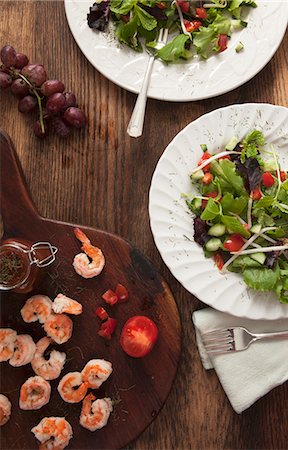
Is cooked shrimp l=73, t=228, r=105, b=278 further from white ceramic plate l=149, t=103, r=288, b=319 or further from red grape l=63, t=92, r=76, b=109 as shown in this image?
red grape l=63, t=92, r=76, b=109

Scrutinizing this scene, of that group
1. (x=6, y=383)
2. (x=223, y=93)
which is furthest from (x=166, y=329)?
(x=223, y=93)

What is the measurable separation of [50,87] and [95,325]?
34.4 inches

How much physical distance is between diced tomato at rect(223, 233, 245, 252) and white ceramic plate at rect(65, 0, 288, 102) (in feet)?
1.68

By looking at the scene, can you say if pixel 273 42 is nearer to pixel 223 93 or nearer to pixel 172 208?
pixel 223 93

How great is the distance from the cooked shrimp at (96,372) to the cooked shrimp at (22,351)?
0.65 ft

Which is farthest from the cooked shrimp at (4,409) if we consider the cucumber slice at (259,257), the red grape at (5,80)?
the red grape at (5,80)

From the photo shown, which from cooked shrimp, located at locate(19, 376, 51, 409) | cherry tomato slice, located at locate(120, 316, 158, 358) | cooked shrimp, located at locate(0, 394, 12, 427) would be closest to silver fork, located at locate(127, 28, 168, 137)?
cherry tomato slice, located at locate(120, 316, 158, 358)

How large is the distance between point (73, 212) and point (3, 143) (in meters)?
0.36

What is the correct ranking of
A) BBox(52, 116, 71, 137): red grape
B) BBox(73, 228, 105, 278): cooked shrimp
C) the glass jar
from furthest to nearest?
BBox(52, 116, 71, 137): red grape → BBox(73, 228, 105, 278): cooked shrimp → the glass jar

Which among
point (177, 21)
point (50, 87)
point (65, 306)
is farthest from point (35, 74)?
point (65, 306)

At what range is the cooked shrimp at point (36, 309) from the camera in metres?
2.32

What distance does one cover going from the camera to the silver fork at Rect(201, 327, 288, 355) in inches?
90.8

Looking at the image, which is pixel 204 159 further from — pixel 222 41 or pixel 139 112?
pixel 222 41

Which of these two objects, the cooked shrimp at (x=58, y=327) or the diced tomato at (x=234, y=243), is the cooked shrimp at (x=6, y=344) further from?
the diced tomato at (x=234, y=243)
